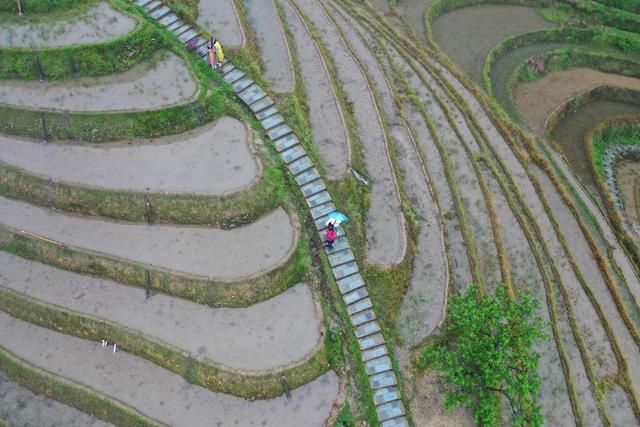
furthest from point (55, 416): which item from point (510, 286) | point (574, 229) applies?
point (574, 229)

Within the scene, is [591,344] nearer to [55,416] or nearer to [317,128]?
[317,128]

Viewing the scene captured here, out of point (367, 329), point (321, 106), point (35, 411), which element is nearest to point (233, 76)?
point (321, 106)

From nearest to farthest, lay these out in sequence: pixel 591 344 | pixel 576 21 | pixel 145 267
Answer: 1. pixel 145 267
2. pixel 591 344
3. pixel 576 21

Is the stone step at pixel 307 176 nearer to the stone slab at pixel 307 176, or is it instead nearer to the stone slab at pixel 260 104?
the stone slab at pixel 307 176

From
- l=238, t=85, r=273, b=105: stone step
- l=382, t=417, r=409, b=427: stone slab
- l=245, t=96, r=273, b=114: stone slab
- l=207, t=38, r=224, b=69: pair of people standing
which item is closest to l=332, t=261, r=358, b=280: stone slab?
l=382, t=417, r=409, b=427: stone slab

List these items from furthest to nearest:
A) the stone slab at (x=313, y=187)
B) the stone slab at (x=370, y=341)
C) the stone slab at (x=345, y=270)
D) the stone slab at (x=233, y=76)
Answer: the stone slab at (x=233, y=76) → the stone slab at (x=313, y=187) → the stone slab at (x=345, y=270) → the stone slab at (x=370, y=341)

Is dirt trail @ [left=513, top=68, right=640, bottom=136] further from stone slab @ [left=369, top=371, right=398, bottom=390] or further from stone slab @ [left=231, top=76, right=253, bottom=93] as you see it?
stone slab @ [left=369, top=371, right=398, bottom=390]

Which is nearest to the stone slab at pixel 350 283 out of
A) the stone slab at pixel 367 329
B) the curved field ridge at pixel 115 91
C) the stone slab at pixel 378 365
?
the stone slab at pixel 367 329
